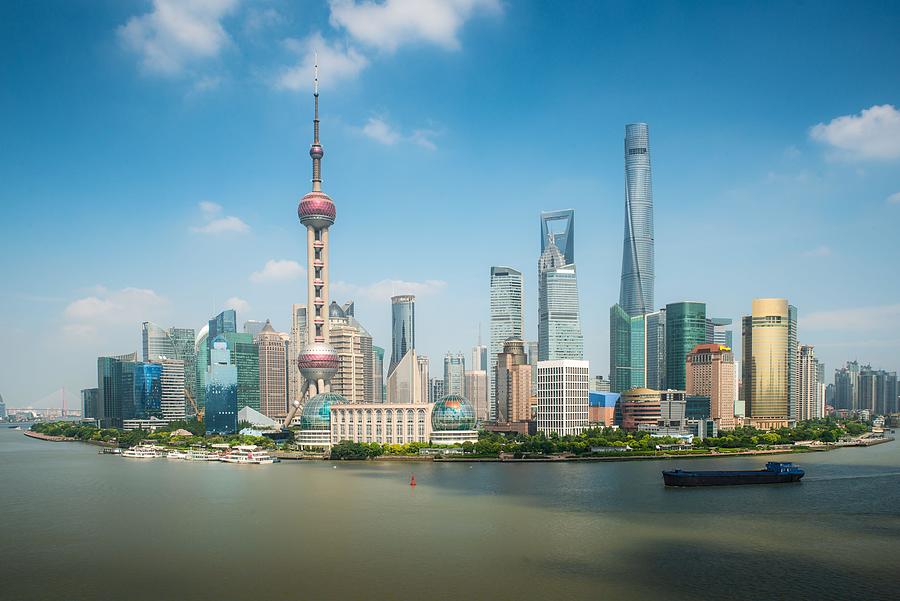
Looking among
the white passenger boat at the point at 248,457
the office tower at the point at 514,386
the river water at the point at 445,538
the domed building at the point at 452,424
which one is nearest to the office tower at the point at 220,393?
the white passenger boat at the point at 248,457

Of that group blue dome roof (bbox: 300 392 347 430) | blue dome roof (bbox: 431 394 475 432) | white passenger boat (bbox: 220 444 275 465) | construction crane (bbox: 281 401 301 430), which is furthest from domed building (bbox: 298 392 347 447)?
construction crane (bbox: 281 401 301 430)

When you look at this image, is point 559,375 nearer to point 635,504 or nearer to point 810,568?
point 635,504

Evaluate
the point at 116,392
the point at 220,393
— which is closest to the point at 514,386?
the point at 220,393

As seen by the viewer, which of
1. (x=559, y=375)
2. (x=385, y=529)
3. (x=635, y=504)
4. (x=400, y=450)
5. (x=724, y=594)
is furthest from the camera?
(x=559, y=375)

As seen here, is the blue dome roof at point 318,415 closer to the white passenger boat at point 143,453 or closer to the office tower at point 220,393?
the white passenger boat at point 143,453

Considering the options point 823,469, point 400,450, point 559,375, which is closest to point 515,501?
point 400,450

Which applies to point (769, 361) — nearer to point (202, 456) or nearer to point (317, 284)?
point (317, 284)
